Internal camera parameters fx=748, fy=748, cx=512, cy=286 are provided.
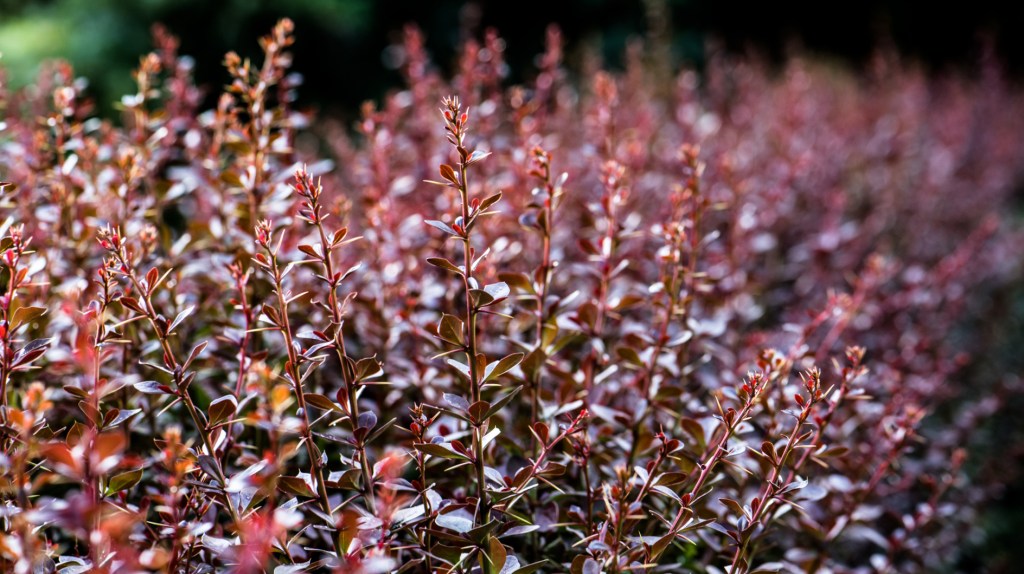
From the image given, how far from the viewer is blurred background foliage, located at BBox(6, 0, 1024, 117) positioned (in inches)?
213

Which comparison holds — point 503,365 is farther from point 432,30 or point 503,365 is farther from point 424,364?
point 432,30

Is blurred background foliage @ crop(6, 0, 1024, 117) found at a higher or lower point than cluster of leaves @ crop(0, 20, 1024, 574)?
higher

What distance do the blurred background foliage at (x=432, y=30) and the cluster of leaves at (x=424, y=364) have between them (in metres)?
1.15

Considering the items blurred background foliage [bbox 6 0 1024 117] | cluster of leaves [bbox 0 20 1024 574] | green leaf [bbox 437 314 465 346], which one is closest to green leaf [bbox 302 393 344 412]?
cluster of leaves [bbox 0 20 1024 574]

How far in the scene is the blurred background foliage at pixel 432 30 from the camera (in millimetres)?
5414

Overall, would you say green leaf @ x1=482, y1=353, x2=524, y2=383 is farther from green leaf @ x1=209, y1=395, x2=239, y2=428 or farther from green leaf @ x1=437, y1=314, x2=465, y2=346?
green leaf @ x1=209, y1=395, x2=239, y2=428

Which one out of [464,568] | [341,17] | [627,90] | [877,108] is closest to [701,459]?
[464,568]

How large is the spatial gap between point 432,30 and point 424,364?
6.45m

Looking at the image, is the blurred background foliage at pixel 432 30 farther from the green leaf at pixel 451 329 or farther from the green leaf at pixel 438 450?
the green leaf at pixel 438 450

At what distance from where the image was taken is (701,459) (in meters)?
1.32

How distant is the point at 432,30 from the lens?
7.35m

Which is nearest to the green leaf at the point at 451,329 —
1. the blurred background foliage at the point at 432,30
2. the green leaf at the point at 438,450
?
the green leaf at the point at 438,450

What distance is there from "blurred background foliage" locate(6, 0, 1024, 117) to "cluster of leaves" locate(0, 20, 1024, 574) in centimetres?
115

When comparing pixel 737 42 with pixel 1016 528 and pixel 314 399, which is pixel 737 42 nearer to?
pixel 1016 528
